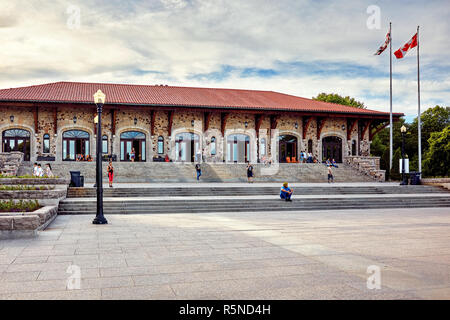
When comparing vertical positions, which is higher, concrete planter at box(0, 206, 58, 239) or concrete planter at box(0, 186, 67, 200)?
concrete planter at box(0, 186, 67, 200)

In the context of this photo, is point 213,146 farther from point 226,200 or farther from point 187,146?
point 226,200

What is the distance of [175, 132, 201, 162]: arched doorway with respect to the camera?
109 feet

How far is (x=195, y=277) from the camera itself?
194 inches

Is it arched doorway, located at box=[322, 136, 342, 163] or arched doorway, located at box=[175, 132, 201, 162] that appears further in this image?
arched doorway, located at box=[322, 136, 342, 163]

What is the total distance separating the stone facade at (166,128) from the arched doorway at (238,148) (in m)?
0.39

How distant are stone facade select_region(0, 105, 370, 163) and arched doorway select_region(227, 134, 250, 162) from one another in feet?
1.29

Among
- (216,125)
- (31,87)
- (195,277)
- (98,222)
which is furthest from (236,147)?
(195,277)

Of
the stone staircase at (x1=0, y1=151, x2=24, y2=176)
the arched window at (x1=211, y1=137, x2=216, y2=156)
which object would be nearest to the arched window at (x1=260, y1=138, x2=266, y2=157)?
the arched window at (x1=211, y1=137, x2=216, y2=156)

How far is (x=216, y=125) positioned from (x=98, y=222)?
79.7 feet

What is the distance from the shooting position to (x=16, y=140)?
100 feet

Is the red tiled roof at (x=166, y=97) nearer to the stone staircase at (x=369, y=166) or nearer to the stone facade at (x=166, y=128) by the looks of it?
the stone facade at (x=166, y=128)

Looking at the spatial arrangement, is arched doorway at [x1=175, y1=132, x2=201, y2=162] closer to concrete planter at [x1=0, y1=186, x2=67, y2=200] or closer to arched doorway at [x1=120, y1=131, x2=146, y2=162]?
arched doorway at [x1=120, y1=131, x2=146, y2=162]

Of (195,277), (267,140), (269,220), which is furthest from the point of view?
(267,140)
